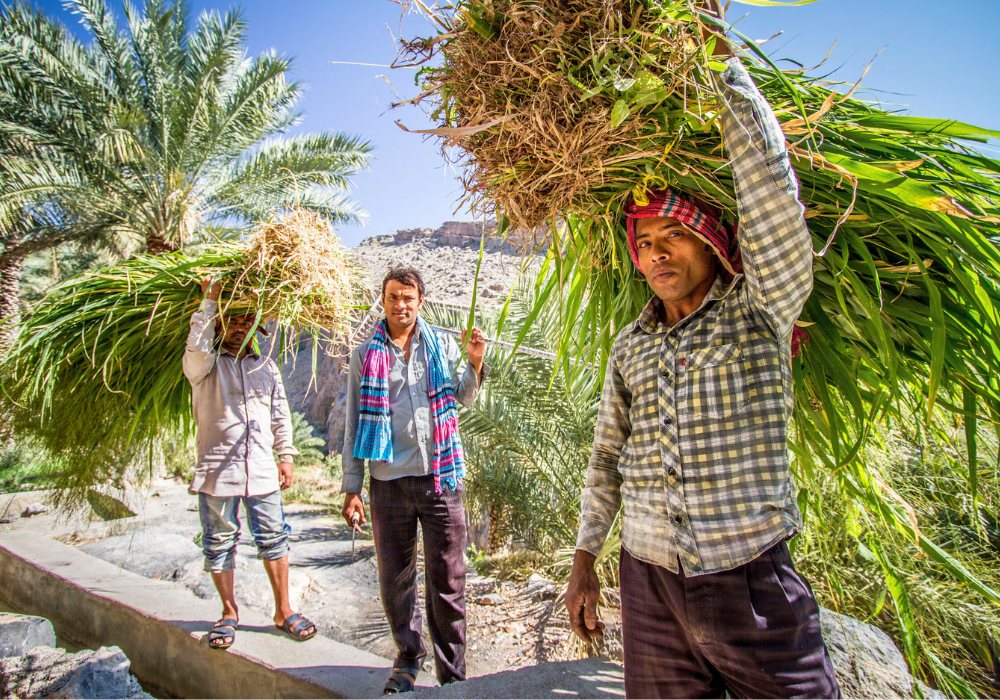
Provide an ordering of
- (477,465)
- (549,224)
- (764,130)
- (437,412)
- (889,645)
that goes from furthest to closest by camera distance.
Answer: (477,465) < (437,412) < (889,645) < (549,224) < (764,130)

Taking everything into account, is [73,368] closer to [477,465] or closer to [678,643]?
Answer: [477,465]

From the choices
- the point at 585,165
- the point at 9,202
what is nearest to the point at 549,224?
the point at 585,165

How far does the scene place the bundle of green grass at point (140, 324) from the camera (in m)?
3.21

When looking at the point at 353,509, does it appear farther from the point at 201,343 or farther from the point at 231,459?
the point at 201,343

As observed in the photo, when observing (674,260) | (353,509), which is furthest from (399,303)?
(674,260)

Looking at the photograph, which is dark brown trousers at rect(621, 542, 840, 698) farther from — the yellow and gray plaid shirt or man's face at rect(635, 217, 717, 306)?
man's face at rect(635, 217, 717, 306)

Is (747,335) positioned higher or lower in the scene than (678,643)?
higher

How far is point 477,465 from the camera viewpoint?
5188 millimetres

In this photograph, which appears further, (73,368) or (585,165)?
(73,368)

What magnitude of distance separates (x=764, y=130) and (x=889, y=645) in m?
2.10

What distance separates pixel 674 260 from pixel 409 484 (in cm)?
164

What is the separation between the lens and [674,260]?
1.55 meters

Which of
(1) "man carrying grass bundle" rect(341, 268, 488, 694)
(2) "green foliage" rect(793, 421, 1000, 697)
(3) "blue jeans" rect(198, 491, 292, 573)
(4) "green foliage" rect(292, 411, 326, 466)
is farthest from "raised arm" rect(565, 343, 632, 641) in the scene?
(4) "green foliage" rect(292, 411, 326, 466)

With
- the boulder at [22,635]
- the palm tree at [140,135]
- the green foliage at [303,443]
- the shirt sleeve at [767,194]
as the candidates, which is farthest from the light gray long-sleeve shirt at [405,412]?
the green foliage at [303,443]
